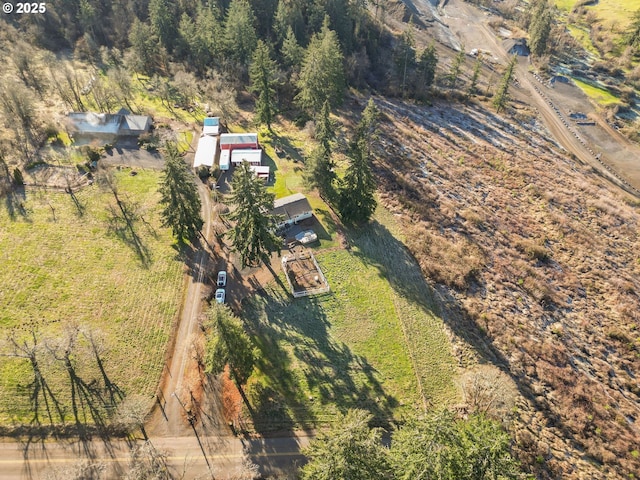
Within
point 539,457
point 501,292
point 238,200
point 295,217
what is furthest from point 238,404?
point 501,292

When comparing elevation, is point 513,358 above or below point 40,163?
below

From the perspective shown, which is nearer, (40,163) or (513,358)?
(513,358)

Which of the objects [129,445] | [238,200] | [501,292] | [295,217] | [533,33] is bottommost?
[129,445]

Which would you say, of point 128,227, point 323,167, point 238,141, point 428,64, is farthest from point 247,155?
point 428,64

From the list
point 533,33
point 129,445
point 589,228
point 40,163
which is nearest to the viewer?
point 129,445

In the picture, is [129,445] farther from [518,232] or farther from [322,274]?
[518,232]

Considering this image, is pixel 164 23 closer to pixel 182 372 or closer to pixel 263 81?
pixel 263 81

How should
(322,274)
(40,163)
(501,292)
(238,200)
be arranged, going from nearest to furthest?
(238,200) < (322,274) < (501,292) < (40,163)
